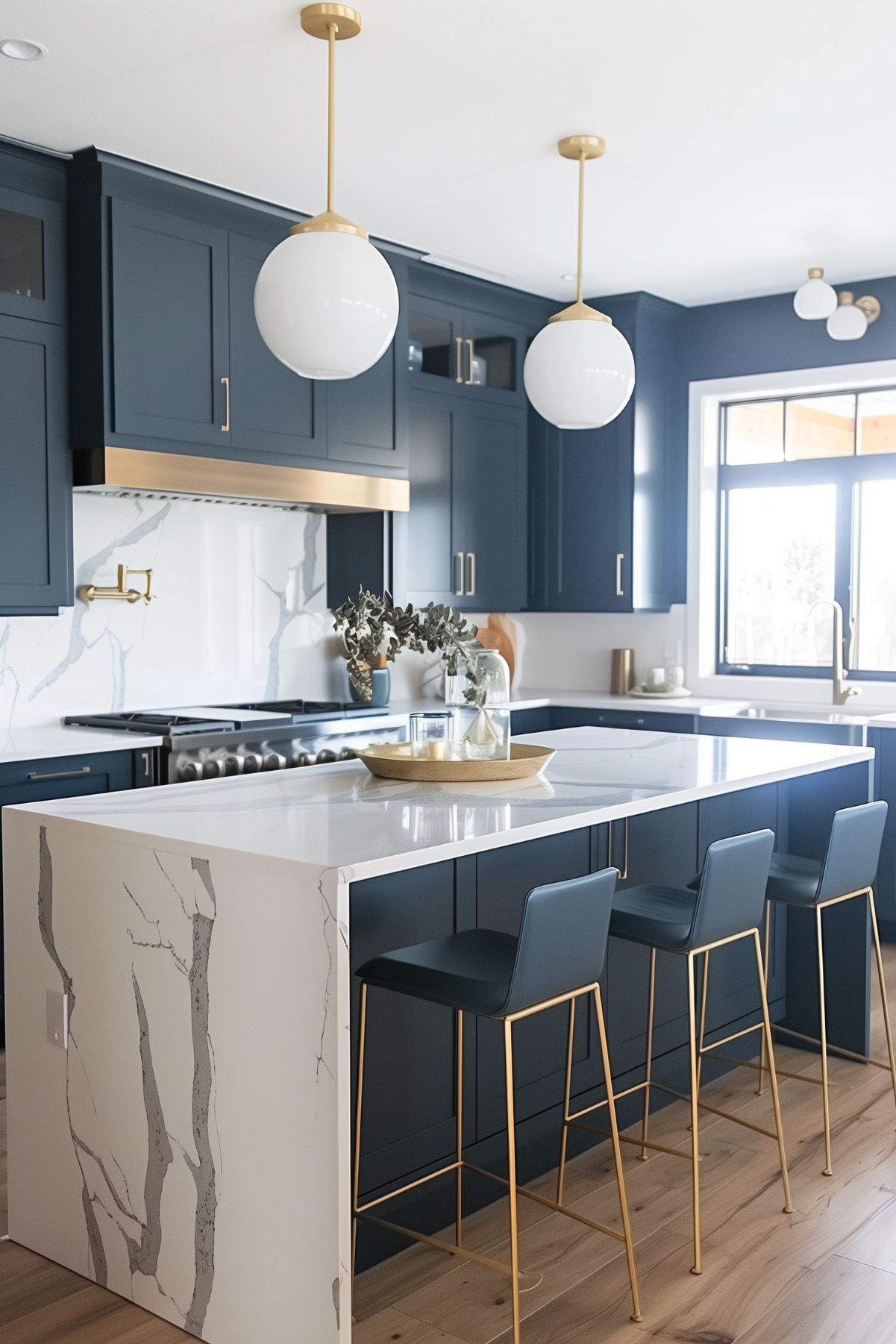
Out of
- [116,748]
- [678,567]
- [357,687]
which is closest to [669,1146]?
[116,748]

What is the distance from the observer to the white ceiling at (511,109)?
122 inches

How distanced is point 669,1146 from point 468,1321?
0.94 meters

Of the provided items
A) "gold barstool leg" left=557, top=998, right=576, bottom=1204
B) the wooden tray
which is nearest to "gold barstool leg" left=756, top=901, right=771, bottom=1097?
"gold barstool leg" left=557, top=998, right=576, bottom=1204

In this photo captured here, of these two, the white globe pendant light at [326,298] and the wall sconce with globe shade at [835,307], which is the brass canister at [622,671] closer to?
the wall sconce with globe shade at [835,307]

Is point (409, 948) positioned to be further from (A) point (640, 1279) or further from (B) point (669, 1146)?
(B) point (669, 1146)

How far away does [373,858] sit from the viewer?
209cm

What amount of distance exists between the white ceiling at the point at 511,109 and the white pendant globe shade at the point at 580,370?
0.74m

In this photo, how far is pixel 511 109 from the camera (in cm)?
362

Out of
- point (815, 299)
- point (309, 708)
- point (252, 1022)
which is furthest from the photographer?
point (309, 708)

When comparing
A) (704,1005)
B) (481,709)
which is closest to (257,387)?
(481,709)

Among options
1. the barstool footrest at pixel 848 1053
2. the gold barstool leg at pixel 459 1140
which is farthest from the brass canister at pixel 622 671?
the gold barstool leg at pixel 459 1140

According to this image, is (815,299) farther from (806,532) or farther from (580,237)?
(580,237)

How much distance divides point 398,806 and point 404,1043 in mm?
489

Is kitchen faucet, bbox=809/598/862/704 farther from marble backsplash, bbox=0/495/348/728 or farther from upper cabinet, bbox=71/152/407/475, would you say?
upper cabinet, bbox=71/152/407/475
